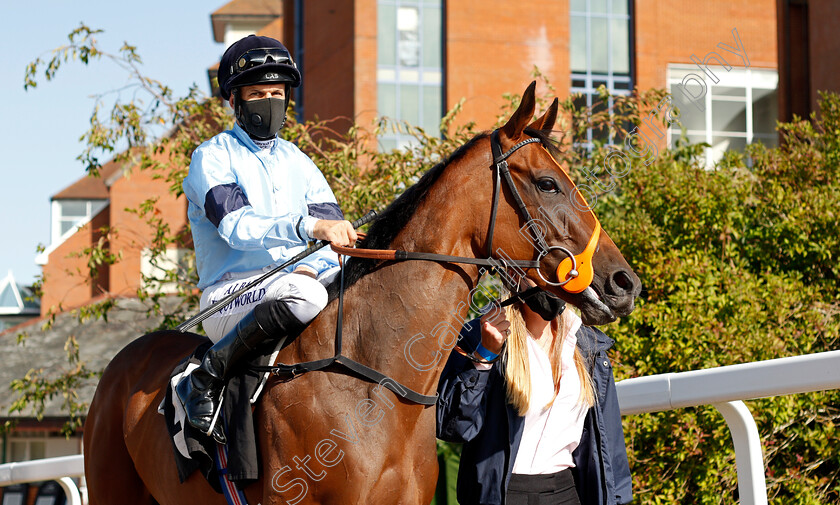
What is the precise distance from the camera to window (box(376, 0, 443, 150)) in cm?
2347

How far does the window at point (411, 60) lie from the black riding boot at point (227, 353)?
20.7 m

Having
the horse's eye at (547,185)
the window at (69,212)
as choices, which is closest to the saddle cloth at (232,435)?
the horse's eye at (547,185)

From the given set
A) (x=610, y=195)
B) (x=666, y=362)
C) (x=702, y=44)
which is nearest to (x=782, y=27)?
(x=702, y=44)

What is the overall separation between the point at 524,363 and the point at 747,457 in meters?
0.83

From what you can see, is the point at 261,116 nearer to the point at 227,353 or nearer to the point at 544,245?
the point at 227,353

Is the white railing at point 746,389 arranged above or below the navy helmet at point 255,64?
below

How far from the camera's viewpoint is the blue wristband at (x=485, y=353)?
10.4ft

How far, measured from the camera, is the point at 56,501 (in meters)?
5.89

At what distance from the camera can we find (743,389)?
2.85 meters

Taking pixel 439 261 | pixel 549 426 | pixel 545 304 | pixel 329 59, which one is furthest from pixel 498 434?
pixel 329 59

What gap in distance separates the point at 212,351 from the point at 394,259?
73 cm

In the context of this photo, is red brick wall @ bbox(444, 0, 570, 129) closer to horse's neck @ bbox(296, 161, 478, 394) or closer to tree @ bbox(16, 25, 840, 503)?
tree @ bbox(16, 25, 840, 503)

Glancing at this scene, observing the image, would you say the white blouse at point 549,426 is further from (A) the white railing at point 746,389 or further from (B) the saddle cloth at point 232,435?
(B) the saddle cloth at point 232,435

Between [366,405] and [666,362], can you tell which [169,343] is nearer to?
[366,405]
